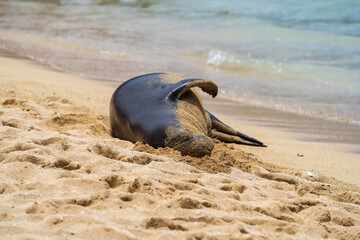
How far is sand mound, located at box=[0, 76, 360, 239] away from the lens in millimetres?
2727

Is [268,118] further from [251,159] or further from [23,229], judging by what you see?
[23,229]

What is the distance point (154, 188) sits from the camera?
3.31m

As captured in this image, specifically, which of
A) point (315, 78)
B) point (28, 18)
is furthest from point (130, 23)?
point (315, 78)

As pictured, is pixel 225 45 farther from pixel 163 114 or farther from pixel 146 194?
pixel 146 194

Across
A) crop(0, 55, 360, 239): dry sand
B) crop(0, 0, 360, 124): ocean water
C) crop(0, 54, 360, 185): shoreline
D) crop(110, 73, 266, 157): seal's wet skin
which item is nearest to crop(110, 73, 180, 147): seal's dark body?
crop(110, 73, 266, 157): seal's wet skin

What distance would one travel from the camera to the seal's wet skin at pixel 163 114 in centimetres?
410

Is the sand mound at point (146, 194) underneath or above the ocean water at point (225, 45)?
underneath

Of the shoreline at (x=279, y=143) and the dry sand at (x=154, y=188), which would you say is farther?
the shoreline at (x=279, y=143)

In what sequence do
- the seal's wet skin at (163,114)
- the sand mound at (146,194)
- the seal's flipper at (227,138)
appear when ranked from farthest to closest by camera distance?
the seal's flipper at (227,138), the seal's wet skin at (163,114), the sand mound at (146,194)

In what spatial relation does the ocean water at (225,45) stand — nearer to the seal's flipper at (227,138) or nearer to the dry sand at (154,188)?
the seal's flipper at (227,138)

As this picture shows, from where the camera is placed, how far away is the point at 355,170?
15.7ft

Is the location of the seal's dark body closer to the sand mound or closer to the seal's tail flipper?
the sand mound

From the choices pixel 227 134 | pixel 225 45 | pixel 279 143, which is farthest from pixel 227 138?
pixel 225 45

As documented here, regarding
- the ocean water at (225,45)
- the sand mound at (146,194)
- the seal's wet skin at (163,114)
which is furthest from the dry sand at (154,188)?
the ocean water at (225,45)
